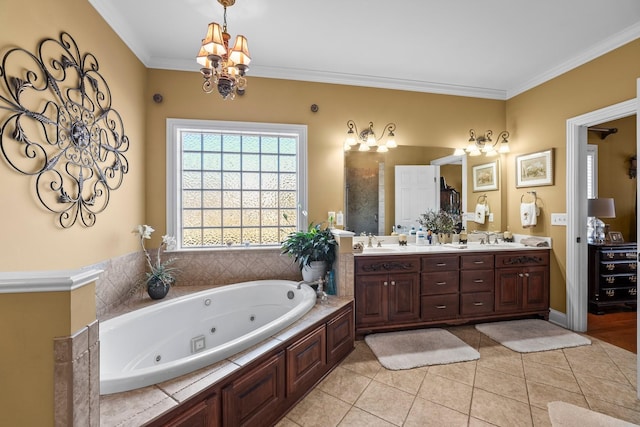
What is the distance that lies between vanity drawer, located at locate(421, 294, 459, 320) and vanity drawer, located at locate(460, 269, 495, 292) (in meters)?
0.16

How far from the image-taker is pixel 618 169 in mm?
3836

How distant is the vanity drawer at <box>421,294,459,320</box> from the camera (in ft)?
9.21

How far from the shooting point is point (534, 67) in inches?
118

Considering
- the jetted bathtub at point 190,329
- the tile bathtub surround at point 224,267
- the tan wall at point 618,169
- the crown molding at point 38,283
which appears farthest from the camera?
the tan wall at point 618,169

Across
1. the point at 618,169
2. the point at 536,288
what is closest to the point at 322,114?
the point at 536,288

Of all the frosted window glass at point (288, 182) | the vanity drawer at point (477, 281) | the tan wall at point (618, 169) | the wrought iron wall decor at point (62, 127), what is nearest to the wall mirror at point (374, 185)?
the frosted window glass at point (288, 182)

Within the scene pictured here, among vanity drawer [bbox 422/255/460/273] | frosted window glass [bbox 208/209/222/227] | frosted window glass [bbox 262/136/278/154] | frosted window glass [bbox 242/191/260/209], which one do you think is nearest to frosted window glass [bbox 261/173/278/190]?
frosted window glass [bbox 242/191/260/209]

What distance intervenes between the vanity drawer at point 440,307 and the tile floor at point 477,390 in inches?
19.4

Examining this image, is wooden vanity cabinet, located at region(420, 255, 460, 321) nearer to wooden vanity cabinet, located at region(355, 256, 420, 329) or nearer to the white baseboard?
wooden vanity cabinet, located at region(355, 256, 420, 329)

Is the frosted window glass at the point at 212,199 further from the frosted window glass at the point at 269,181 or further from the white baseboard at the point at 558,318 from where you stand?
the white baseboard at the point at 558,318

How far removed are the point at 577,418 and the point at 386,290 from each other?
4.76ft

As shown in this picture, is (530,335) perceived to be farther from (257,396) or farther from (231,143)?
(231,143)

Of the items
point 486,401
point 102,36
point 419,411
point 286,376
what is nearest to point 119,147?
point 102,36

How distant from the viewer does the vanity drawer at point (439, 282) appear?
2.80 meters
